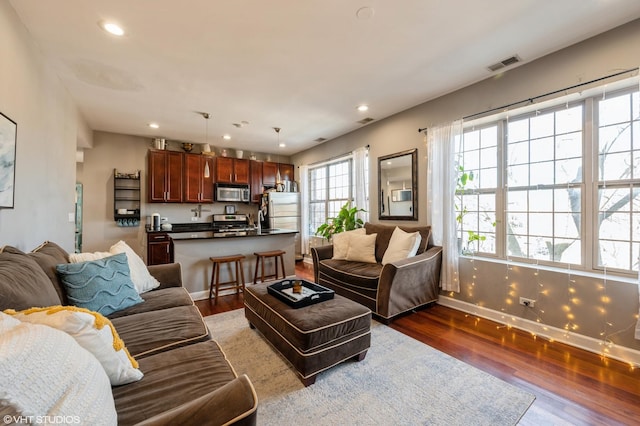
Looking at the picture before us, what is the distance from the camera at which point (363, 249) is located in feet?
12.5

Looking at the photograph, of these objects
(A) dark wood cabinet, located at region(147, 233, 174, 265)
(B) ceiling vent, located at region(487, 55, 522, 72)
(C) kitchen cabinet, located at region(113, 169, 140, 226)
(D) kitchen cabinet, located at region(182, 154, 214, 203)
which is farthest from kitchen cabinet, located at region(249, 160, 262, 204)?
(B) ceiling vent, located at region(487, 55, 522, 72)

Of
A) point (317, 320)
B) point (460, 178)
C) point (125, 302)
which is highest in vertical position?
point (460, 178)

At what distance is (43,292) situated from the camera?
1.40m

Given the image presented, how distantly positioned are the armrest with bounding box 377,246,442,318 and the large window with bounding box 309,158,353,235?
2203 millimetres

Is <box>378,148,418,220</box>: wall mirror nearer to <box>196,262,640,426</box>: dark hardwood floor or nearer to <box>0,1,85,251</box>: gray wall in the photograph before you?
<box>196,262,640,426</box>: dark hardwood floor

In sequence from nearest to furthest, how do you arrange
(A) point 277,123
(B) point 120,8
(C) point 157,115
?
1. (B) point 120,8
2. (C) point 157,115
3. (A) point 277,123

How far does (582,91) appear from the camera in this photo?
7.86 ft

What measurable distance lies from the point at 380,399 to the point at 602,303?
2110 millimetres

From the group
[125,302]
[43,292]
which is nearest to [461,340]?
[125,302]

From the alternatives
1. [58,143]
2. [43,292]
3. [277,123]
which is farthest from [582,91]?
[58,143]

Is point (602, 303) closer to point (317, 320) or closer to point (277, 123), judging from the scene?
point (317, 320)

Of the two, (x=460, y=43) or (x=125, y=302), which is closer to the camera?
(x=125, y=302)

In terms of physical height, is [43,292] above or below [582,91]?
below

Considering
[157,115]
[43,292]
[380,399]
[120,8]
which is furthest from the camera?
[157,115]
